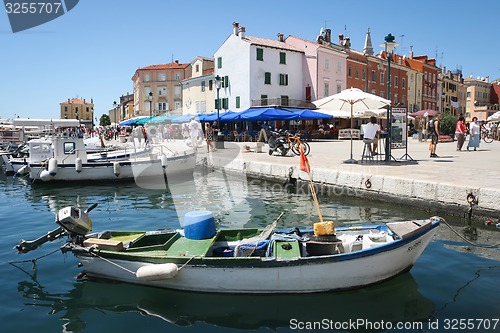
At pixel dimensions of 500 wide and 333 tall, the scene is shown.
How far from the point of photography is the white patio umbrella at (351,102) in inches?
579

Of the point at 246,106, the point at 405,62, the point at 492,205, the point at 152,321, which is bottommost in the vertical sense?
the point at 152,321

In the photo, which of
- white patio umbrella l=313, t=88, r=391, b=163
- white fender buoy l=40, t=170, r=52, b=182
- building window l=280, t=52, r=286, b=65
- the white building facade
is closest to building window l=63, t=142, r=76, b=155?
white fender buoy l=40, t=170, r=52, b=182

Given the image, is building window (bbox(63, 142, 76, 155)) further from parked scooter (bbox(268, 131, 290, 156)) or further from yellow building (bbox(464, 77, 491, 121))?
yellow building (bbox(464, 77, 491, 121))

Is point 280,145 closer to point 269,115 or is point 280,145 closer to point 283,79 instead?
point 269,115

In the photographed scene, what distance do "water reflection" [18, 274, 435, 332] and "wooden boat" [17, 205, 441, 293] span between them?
0.45 ft

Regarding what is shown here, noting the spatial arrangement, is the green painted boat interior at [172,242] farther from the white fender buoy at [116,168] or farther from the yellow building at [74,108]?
the yellow building at [74,108]

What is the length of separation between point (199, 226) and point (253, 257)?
4.11 ft

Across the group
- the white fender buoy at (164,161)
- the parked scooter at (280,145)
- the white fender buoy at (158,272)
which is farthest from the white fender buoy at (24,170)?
the white fender buoy at (158,272)

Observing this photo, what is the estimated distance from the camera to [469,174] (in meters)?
11.6

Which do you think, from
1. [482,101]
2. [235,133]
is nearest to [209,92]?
[235,133]

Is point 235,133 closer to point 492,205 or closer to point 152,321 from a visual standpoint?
point 492,205

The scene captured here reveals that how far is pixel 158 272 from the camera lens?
5656mm

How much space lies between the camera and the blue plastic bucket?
656 cm

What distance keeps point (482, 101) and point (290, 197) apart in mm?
108173
